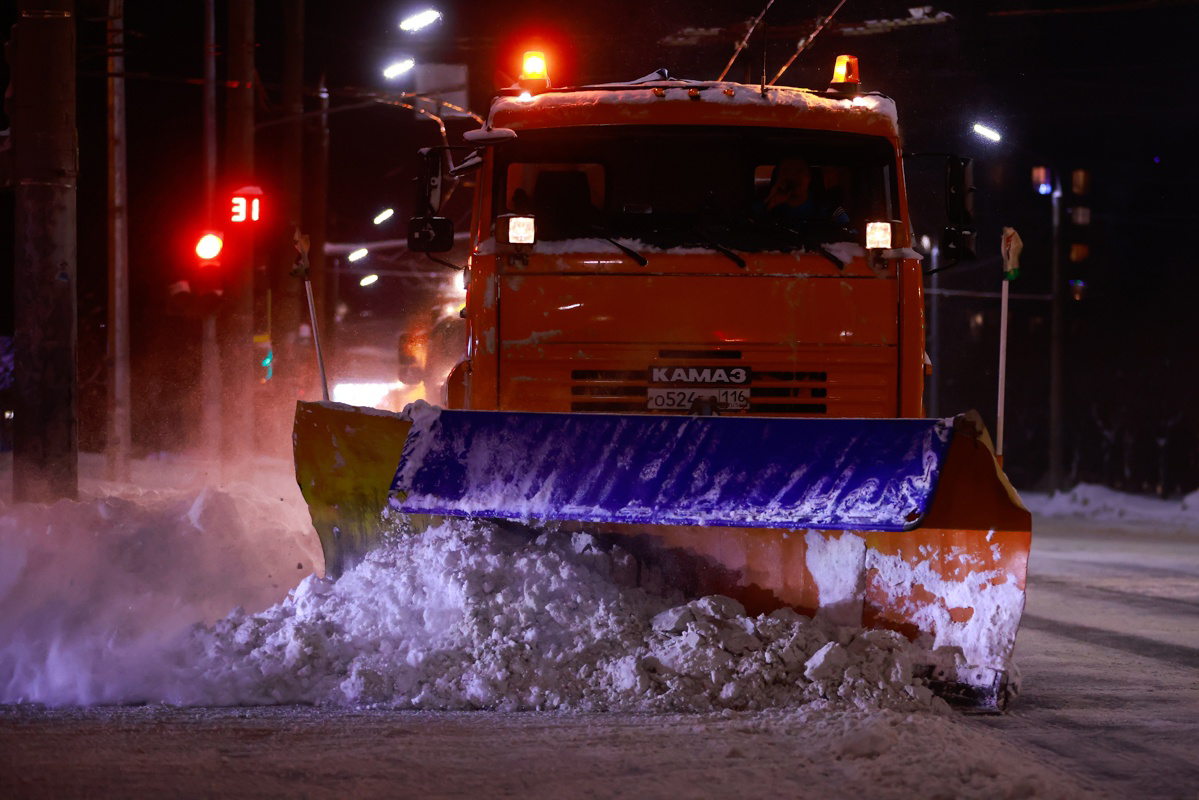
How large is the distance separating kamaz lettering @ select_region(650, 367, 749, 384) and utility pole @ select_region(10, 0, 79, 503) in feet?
16.4

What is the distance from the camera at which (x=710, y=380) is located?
7094mm

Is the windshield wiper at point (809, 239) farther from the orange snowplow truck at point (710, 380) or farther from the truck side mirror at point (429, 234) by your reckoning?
the truck side mirror at point (429, 234)

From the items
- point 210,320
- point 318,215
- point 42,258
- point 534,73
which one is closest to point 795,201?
point 534,73

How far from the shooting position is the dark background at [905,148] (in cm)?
2212

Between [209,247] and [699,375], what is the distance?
33.1 ft

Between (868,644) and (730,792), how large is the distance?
1.54 m

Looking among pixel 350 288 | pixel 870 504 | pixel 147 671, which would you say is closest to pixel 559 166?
pixel 870 504

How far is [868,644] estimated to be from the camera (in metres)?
5.71

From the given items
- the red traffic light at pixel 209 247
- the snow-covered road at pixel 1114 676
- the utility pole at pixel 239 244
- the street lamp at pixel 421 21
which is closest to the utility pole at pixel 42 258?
the red traffic light at pixel 209 247

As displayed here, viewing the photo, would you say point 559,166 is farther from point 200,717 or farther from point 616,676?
point 200,717

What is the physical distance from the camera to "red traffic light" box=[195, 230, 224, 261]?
15570 millimetres

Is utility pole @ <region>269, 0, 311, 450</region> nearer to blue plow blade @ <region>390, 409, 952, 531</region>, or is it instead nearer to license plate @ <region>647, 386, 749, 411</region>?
license plate @ <region>647, 386, 749, 411</region>

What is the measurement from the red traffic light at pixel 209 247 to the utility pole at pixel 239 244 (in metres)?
0.32

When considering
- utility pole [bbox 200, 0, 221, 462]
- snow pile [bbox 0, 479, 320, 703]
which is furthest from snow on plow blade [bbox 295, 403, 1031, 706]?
utility pole [bbox 200, 0, 221, 462]
